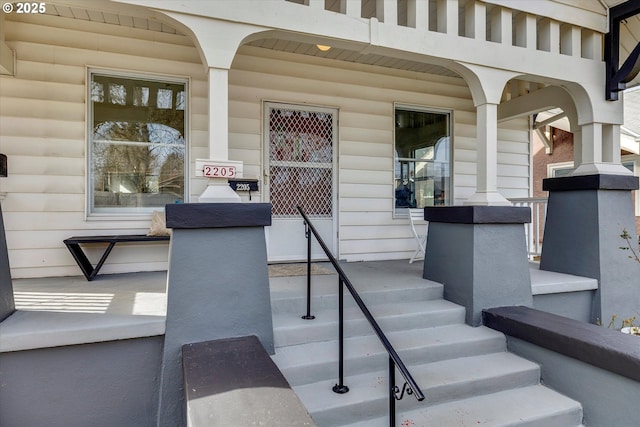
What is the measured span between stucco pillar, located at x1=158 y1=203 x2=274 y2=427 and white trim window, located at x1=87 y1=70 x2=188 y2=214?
6.57 ft

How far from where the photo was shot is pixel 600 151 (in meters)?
4.06

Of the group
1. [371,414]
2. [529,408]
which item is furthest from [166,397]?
[529,408]

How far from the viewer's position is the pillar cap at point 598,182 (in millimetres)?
3695

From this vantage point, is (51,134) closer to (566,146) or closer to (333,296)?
(333,296)

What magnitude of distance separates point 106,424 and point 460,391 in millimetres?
2074

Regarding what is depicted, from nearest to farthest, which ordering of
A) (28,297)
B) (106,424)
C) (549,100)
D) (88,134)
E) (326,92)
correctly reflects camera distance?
1. (106,424)
2. (28,297)
3. (88,134)
4. (326,92)
5. (549,100)

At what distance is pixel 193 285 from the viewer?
223 centimetres

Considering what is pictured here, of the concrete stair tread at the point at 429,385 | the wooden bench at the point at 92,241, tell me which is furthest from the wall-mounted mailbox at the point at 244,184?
the concrete stair tread at the point at 429,385

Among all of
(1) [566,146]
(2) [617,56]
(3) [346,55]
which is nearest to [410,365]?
(3) [346,55]

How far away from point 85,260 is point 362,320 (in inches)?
104

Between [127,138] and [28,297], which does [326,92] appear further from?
[28,297]

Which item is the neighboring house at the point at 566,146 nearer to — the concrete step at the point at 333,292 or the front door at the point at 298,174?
the front door at the point at 298,174

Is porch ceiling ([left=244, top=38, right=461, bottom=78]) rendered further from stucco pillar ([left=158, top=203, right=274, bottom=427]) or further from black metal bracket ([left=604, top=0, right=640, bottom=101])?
stucco pillar ([left=158, top=203, right=274, bottom=427])

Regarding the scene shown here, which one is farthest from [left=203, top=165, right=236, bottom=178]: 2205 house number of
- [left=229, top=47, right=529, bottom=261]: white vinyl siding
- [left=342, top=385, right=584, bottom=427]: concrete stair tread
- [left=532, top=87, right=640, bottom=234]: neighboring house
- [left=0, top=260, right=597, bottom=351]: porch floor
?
[left=532, top=87, right=640, bottom=234]: neighboring house
